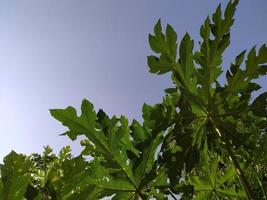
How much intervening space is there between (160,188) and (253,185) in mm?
1903

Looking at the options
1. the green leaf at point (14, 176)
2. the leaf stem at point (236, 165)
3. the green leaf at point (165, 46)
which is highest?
→ the green leaf at point (165, 46)

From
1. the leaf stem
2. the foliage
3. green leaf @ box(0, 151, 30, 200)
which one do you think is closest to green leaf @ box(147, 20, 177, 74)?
the foliage

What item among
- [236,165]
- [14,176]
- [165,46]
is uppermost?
[165,46]

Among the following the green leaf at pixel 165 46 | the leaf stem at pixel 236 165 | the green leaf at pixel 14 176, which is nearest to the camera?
the green leaf at pixel 14 176

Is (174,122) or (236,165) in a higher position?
(174,122)

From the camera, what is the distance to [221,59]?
112 inches

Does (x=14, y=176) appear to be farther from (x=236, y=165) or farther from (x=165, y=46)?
(x=236, y=165)

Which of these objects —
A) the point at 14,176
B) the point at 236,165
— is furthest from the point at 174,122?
the point at 14,176

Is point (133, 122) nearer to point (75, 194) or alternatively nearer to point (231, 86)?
point (231, 86)

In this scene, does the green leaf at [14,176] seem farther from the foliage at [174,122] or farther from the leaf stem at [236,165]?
the leaf stem at [236,165]

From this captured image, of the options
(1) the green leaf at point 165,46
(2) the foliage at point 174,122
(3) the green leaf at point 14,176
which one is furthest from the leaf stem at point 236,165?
(3) the green leaf at point 14,176

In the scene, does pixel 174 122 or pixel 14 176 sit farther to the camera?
pixel 174 122

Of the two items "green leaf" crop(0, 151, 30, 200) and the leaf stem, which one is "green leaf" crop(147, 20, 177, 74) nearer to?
the leaf stem

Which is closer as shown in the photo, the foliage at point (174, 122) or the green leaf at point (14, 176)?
the green leaf at point (14, 176)
